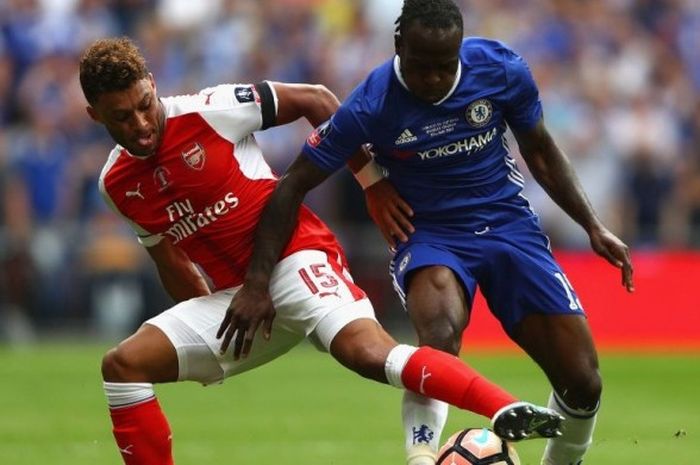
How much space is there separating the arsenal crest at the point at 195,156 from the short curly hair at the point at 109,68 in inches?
19.1

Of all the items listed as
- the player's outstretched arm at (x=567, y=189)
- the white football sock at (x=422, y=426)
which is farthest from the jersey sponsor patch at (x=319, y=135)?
the white football sock at (x=422, y=426)

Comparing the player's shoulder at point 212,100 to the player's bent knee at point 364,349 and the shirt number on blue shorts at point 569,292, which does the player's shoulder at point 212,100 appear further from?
the shirt number on blue shorts at point 569,292

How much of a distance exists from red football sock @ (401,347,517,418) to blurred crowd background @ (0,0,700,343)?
1045cm

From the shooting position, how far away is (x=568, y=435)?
28.3 feet

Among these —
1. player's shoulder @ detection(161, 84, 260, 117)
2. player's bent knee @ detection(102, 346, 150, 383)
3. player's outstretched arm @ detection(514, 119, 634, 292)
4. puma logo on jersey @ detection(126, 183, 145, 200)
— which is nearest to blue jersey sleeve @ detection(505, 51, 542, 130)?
player's outstretched arm @ detection(514, 119, 634, 292)

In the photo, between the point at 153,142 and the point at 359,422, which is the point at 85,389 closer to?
the point at 359,422

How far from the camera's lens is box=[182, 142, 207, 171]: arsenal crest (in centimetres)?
804

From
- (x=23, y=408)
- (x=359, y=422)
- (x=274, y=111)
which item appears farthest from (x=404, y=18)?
(x=23, y=408)

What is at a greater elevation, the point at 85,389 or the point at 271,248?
the point at 271,248

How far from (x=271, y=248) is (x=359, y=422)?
4.84m

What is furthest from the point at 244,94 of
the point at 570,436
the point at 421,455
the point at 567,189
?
the point at 570,436

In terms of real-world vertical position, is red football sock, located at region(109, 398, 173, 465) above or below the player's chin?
below

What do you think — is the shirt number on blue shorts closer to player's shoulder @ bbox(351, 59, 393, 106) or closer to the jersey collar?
the jersey collar

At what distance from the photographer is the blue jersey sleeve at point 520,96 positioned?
8.12 metres
